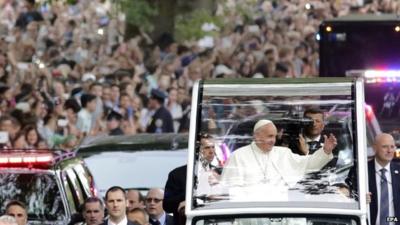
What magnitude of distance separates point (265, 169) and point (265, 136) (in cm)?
32

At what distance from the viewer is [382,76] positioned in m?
24.0

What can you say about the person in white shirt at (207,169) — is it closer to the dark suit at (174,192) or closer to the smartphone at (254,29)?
the dark suit at (174,192)

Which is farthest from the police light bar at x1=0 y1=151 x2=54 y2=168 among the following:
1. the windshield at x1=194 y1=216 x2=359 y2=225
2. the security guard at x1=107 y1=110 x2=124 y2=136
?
the security guard at x1=107 y1=110 x2=124 y2=136

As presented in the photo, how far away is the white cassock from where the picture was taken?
13.6m

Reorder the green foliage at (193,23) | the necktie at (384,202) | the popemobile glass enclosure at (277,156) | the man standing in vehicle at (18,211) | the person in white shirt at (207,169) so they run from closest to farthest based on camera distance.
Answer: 1. the popemobile glass enclosure at (277,156)
2. the person in white shirt at (207,169)
3. the man standing in vehicle at (18,211)
4. the necktie at (384,202)
5. the green foliage at (193,23)

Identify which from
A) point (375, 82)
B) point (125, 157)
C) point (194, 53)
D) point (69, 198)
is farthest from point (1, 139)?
point (194, 53)

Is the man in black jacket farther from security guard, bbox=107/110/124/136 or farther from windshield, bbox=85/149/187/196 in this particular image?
security guard, bbox=107/110/124/136

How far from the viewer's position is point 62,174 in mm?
16594

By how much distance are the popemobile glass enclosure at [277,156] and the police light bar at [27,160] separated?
2692 millimetres

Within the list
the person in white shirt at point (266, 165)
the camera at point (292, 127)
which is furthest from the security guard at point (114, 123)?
the person in white shirt at point (266, 165)

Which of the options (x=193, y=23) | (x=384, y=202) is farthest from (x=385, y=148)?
(x=193, y=23)

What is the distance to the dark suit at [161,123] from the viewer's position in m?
25.4

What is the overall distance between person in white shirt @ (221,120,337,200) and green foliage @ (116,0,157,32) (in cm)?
2013

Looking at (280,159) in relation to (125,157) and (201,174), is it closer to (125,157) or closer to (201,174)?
(201,174)
